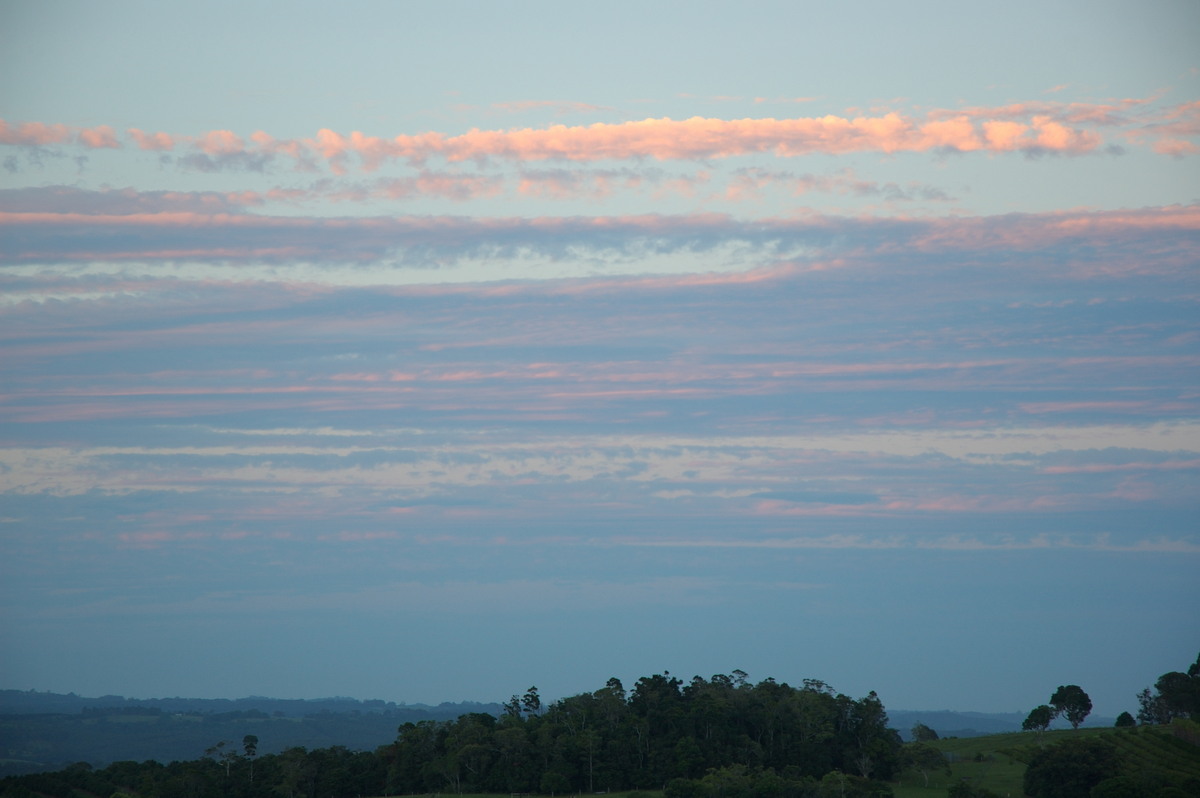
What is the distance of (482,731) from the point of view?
145m

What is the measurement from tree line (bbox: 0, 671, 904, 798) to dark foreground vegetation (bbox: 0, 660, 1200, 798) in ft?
0.57

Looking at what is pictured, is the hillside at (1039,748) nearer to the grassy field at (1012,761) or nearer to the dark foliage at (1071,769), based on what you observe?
the grassy field at (1012,761)

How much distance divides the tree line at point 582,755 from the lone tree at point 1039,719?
24.2 meters

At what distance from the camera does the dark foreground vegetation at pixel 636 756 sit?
134625mm

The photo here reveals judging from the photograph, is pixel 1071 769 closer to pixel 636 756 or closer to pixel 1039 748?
pixel 1039 748

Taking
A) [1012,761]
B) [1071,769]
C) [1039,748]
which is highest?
[1039,748]

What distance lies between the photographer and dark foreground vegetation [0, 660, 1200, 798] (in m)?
135

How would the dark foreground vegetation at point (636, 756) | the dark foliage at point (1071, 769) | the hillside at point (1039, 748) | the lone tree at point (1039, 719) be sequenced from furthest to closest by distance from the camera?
the lone tree at point (1039, 719) → the dark foreground vegetation at point (636, 756) → the hillside at point (1039, 748) → the dark foliage at point (1071, 769)

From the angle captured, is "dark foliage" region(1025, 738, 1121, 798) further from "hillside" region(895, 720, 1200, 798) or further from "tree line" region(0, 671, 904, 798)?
"tree line" region(0, 671, 904, 798)

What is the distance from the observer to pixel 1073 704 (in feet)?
536

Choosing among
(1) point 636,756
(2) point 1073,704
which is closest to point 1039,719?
(2) point 1073,704

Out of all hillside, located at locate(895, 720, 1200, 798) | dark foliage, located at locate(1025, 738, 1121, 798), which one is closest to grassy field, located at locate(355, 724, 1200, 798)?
hillside, located at locate(895, 720, 1200, 798)

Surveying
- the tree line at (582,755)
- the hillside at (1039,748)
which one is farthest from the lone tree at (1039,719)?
the tree line at (582,755)

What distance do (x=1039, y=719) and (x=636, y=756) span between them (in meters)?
59.5
